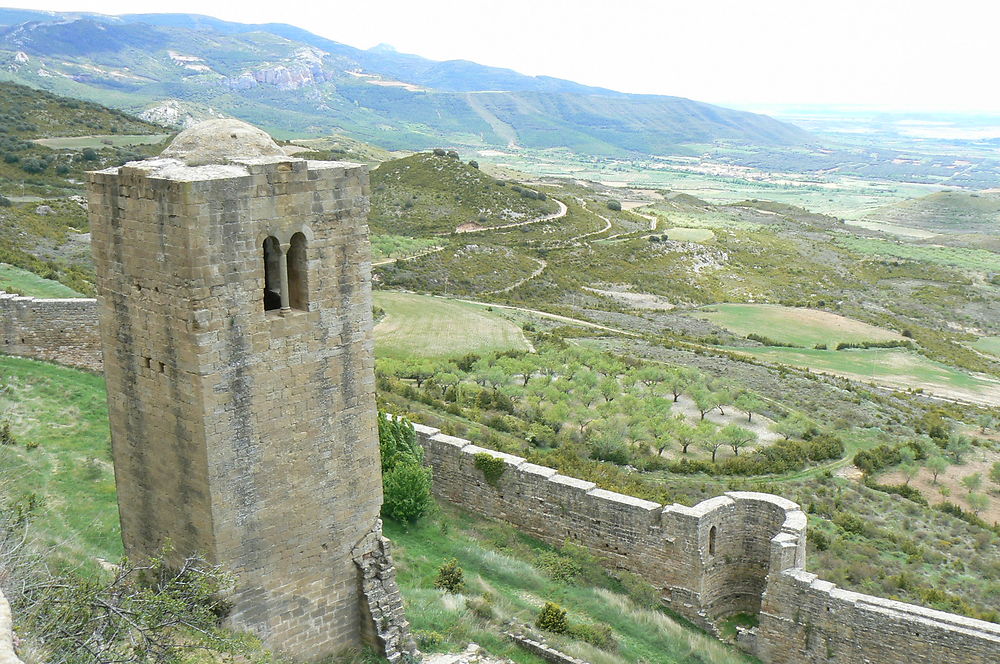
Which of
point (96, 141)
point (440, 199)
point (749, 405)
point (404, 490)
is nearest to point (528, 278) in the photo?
point (440, 199)

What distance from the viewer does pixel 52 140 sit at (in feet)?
185

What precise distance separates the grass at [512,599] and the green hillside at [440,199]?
171 ft

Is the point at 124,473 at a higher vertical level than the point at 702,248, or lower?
higher

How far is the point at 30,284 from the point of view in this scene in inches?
942

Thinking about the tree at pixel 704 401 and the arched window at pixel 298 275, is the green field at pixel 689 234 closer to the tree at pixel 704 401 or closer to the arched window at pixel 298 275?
the tree at pixel 704 401

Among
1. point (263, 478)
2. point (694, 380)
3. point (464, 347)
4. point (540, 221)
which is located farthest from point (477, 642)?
point (540, 221)

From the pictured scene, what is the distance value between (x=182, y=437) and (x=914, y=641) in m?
9.98

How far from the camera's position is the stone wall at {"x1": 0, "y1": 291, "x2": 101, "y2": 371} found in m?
19.3

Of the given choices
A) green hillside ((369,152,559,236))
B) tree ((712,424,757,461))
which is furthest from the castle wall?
green hillside ((369,152,559,236))

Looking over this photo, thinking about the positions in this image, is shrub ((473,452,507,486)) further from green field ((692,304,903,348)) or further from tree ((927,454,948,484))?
green field ((692,304,903,348))

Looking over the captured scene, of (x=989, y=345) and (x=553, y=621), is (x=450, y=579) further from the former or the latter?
(x=989, y=345)

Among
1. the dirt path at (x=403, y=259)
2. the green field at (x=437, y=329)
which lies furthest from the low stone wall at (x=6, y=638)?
the dirt path at (x=403, y=259)

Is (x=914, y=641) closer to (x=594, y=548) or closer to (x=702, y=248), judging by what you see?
(x=594, y=548)

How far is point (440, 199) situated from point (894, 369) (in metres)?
42.6
